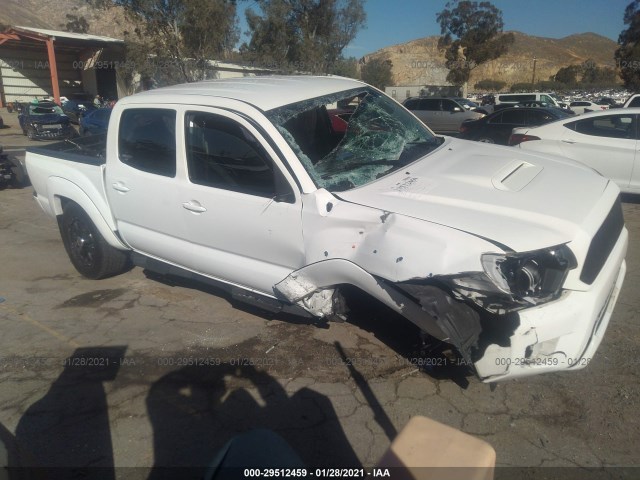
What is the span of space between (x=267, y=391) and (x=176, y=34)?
2384 cm

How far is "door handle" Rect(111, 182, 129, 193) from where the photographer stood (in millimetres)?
4371

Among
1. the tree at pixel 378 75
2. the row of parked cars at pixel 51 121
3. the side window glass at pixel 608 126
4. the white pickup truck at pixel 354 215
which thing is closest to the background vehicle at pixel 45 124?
the row of parked cars at pixel 51 121

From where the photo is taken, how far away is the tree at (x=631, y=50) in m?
31.8

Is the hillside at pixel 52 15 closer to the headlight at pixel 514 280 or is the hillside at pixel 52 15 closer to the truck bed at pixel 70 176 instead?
the truck bed at pixel 70 176

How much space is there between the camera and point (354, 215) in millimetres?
3068

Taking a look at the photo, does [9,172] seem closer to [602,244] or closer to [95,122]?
[95,122]

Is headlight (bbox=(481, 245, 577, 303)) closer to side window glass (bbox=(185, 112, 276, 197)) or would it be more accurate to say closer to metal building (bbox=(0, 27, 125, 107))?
side window glass (bbox=(185, 112, 276, 197))

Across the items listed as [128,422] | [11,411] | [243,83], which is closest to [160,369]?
[128,422]

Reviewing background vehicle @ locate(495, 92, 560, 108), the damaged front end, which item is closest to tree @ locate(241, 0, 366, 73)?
background vehicle @ locate(495, 92, 560, 108)

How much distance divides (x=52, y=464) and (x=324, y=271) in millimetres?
1863

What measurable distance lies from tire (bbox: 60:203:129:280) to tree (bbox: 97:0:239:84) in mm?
20772

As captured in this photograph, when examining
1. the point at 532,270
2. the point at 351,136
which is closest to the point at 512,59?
the point at 351,136

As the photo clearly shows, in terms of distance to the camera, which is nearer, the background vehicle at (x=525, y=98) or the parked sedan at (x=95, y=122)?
the parked sedan at (x=95, y=122)

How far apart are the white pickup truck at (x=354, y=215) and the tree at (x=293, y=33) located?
29.2 meters
